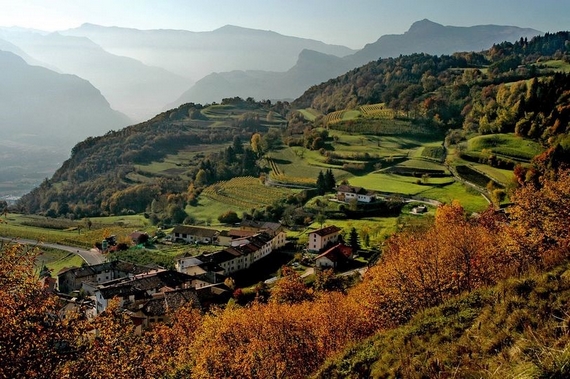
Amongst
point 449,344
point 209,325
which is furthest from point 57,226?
point 449,344

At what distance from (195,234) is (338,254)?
23.8m

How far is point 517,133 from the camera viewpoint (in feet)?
239

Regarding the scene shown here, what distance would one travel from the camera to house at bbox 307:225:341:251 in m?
52.0

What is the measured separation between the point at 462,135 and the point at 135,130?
340 ft

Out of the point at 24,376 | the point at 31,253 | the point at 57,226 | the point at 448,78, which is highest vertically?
the point at 448,78

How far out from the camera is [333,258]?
4597 centimetres

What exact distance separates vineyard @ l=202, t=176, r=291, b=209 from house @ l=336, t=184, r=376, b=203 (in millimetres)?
11773

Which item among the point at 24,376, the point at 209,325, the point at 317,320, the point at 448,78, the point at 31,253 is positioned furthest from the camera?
the point at 448,78

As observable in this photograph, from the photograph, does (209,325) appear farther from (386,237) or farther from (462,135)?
(462,135)

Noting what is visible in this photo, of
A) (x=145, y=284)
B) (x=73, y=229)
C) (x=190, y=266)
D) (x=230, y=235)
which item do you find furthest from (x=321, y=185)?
(x=73, y=229)

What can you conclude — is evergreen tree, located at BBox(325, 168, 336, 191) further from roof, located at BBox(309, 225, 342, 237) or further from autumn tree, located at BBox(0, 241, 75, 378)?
autumn tree, located at BBox(0, 241, 75, 378)

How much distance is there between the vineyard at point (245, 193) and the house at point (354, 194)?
1177 cm

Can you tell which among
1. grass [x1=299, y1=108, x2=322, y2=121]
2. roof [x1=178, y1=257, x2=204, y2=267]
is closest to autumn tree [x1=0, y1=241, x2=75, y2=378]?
roof [x1=178, y1=257, x2=204, y2=267]

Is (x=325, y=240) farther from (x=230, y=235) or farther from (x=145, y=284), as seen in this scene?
(x=145, y=284)
